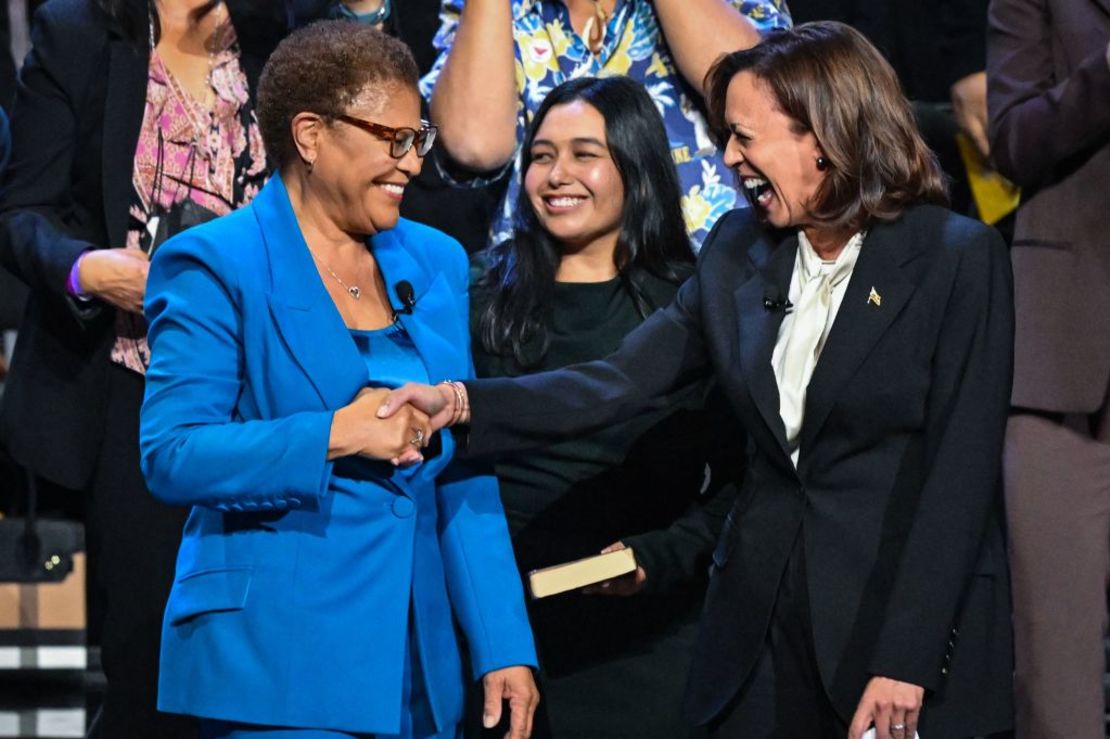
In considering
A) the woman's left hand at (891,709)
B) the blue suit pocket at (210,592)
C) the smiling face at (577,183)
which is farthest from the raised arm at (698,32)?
the blue suit pocket at (210,592)

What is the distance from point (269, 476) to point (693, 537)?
1173 mm

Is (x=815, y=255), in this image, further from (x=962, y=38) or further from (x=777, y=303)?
(x=962, y=38)

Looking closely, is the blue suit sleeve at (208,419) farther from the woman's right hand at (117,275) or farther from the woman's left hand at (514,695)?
the woman's right hand at (117,275)

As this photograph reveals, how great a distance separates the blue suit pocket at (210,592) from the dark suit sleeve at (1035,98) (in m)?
2.00

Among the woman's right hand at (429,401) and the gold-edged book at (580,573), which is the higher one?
the woman's right hand at (429,401)

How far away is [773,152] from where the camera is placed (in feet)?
10.1

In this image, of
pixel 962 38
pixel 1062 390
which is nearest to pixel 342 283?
pixel 1062 390

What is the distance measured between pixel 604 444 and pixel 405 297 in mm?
811

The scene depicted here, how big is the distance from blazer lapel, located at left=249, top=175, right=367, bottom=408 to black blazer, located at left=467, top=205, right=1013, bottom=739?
29 centimetres

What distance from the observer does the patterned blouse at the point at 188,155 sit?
145 inches

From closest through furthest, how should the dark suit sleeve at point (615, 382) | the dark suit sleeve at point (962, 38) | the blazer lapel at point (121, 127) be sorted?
1. the dark suit sleeve at point (615, 382)
2. the blazer lapel at point (121, 127)
3. the dark suit sleeve at point (962, 38)

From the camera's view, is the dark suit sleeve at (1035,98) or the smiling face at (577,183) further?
the smiling face at (577,183)

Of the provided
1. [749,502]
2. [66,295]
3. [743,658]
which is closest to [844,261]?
[749,502]

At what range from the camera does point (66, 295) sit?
362 centimetres
